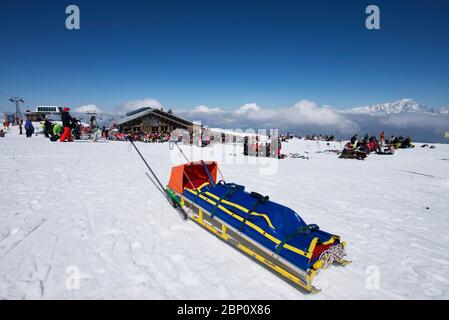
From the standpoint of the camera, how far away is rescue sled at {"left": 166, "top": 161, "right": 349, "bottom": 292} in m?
3.12

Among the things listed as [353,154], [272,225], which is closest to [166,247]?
[272,225]


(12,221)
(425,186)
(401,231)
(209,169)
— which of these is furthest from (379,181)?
(12,221)

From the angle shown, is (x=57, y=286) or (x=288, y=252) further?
(x=288, y=252)

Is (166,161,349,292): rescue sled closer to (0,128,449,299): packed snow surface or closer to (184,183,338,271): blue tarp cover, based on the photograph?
(184,183,338,271): blue tarp cover

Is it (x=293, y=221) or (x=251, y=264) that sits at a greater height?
(x=293, y=221)

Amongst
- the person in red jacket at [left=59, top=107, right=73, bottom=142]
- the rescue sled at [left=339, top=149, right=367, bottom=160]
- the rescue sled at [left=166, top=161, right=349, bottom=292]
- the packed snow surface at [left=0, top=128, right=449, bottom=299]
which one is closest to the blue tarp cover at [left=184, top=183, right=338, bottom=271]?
the rescue sled at [left=166, top=161, right=349, bottom=292]

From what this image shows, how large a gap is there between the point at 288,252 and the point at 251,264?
2.33 feet

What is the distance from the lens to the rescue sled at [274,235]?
3.12 m

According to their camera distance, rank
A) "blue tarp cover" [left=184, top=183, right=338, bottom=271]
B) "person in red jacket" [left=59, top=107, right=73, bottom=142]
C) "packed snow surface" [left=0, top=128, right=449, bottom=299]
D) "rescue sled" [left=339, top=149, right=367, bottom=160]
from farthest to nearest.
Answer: "rescue sled" [left=339, top=149, right=367, bottom=160], "person in red jacket" [left=59, top=107, right=73, bottom=142], "blue tarp cover" [left=184, top=183, right=338, bottom=271], "packed snow surface" [left=0, top=128, right=449, bottom=299]

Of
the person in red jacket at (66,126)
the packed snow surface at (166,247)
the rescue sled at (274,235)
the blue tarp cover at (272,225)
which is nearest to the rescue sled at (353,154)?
the packed snow surface at (166,247)

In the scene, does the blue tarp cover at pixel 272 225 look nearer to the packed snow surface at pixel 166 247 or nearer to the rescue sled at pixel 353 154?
the packed snow surface at pixel 166 247

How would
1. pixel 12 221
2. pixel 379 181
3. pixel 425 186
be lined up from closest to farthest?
1. pixel 12 221
2. pixel 425 186
3. pixel 379 181

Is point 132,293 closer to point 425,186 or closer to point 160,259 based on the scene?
point 160,259

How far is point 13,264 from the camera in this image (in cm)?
326
